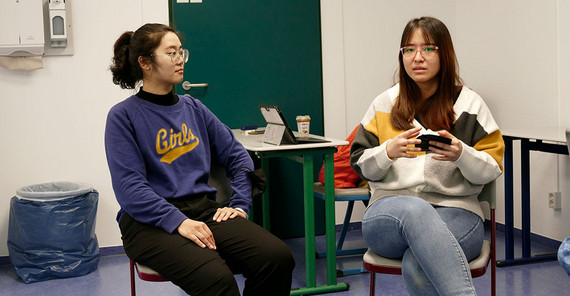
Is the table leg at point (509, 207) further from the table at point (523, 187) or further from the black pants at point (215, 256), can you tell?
the black pants at point (215, 256)

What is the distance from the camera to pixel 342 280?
132 inches

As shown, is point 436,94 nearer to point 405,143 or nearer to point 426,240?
point 405,143

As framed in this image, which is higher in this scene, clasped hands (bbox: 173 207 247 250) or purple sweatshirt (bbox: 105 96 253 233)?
purple sweatshirt (bbox: 105 96 253 233)

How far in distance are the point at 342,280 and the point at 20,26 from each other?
7.42 feet

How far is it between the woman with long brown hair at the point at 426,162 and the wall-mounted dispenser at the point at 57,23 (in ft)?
7.16

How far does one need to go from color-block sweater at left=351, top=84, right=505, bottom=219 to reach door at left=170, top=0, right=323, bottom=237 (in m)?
1.90

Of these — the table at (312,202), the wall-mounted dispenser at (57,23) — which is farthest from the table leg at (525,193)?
the wall-mounted dispenser at (57,23)

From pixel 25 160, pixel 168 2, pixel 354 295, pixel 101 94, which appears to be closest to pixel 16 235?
pixel 25 160

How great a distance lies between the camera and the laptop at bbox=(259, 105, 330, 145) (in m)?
3.04

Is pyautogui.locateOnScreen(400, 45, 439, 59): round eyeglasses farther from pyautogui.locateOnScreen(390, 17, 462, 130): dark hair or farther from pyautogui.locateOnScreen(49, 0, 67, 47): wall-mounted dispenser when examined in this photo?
pyautogui.locateOnScreen(49, 0, 67, 47): wall-mounted dispenser

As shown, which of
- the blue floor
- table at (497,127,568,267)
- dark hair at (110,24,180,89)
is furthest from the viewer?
table at (497,127,568,267)

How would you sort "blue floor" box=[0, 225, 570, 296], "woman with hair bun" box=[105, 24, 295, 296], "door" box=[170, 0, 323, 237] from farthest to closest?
"door" box=[170, 0, 323, 237]
"blue floor" box=[0, 225, 570, 296]
"woman with hair bun" box=[105, 24, 295, 296]

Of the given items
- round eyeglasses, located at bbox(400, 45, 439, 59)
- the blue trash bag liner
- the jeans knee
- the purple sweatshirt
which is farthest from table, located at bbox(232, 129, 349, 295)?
the blue trash bag liner

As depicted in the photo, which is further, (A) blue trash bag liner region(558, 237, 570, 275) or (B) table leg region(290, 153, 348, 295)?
(B) table leg region(290, 153, 348, 295)
